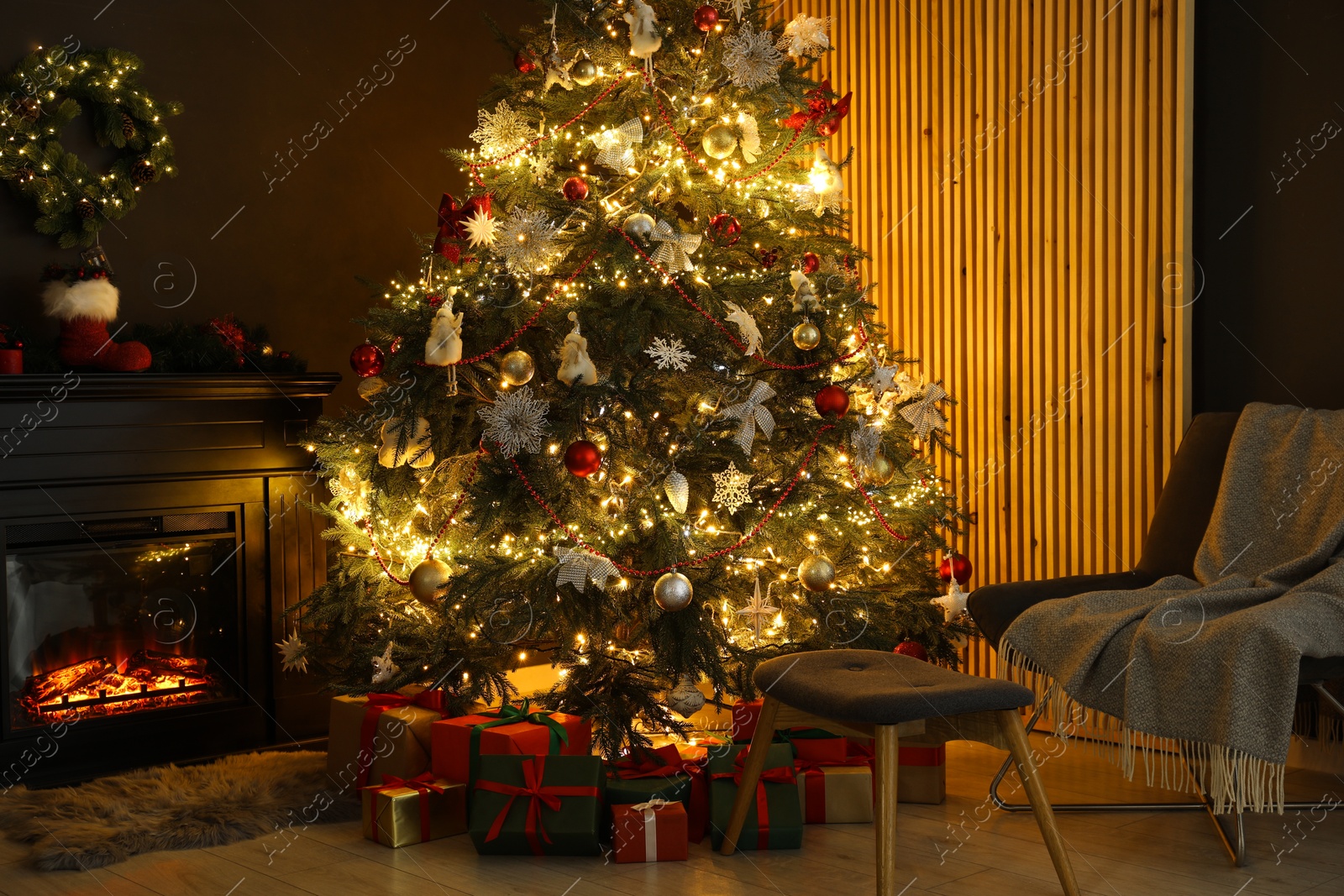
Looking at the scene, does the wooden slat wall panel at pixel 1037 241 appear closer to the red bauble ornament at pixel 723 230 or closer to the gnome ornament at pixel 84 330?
the red bauble ornament at pixel 723 230

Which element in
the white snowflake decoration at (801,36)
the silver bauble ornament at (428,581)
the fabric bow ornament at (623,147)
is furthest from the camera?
the white snowflake decoration at (801,36)

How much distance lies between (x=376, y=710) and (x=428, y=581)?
0.36 metres

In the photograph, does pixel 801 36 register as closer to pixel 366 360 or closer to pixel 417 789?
pixel 366 360

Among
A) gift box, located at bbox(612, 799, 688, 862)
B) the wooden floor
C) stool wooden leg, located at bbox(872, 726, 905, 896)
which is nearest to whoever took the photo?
stool wooden leg, located at bbox(872, 726, 905, 896)

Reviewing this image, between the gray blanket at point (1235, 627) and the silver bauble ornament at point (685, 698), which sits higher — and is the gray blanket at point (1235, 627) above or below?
above

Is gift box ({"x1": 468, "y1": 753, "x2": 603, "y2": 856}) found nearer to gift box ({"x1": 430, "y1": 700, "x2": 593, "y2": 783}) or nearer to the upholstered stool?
gift box ({"x1": 430, "y1": 700, "x2": 593, "y2": 783})

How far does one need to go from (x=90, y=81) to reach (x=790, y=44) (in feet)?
6.47

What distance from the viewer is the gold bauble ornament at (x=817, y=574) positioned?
2.83 m

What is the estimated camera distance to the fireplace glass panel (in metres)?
3.15

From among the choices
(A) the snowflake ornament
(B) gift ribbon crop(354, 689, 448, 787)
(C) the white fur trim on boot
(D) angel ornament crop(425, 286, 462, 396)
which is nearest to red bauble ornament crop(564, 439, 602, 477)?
(A) the snowflake ornament

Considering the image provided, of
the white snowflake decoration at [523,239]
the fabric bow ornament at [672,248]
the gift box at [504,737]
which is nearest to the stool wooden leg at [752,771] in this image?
the gift box at [504,737]

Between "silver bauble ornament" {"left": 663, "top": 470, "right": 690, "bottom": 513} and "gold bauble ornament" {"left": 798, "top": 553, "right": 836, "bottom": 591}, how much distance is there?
1.22 ft

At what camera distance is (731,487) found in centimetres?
280

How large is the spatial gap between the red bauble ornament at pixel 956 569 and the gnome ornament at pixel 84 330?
7.38ft
